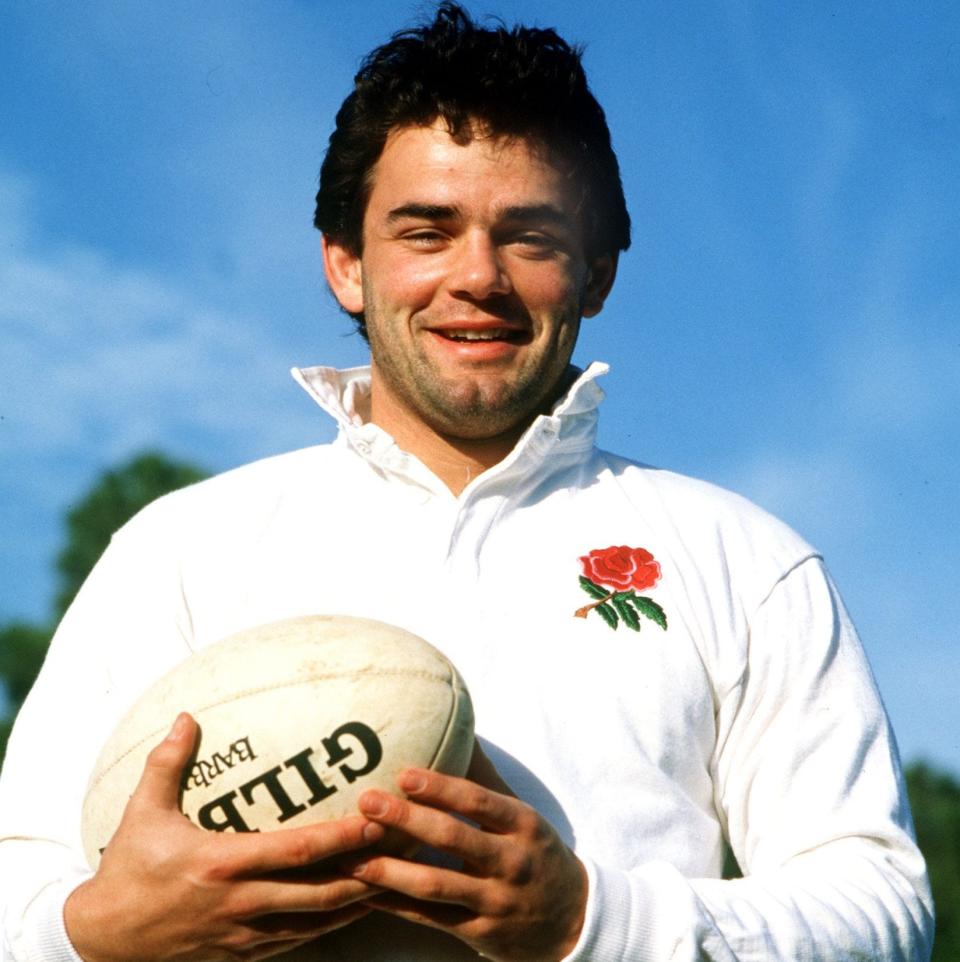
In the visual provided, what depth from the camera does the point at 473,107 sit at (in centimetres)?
399

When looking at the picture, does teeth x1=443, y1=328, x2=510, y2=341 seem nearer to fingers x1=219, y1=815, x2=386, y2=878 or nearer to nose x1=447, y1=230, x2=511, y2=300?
nose x1=447, y1=230, x2=511, y2=300

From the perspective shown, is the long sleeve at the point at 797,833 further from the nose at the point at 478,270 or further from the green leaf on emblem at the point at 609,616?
the nose at the point at 478,270

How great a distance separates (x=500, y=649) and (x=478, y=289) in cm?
93

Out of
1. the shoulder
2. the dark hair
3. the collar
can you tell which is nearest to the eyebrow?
the dark hair

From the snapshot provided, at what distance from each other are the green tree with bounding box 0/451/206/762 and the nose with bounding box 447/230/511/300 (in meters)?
26.3

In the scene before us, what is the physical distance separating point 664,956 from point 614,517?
3.80 feet

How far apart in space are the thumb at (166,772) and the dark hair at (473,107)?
1.89 m

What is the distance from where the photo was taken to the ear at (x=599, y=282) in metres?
4.31

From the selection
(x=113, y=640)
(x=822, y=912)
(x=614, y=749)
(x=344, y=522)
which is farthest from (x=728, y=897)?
(x=113, y=640)

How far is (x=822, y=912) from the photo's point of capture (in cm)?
306

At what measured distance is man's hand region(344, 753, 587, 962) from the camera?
8.54 feet

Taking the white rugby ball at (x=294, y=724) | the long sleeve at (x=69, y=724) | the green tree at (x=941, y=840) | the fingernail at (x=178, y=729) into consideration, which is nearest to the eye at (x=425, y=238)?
the long sleeve at (x=69, y=724)

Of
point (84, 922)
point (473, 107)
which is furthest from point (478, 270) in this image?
point (84, 922)

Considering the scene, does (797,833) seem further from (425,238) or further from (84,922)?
(425,238)
